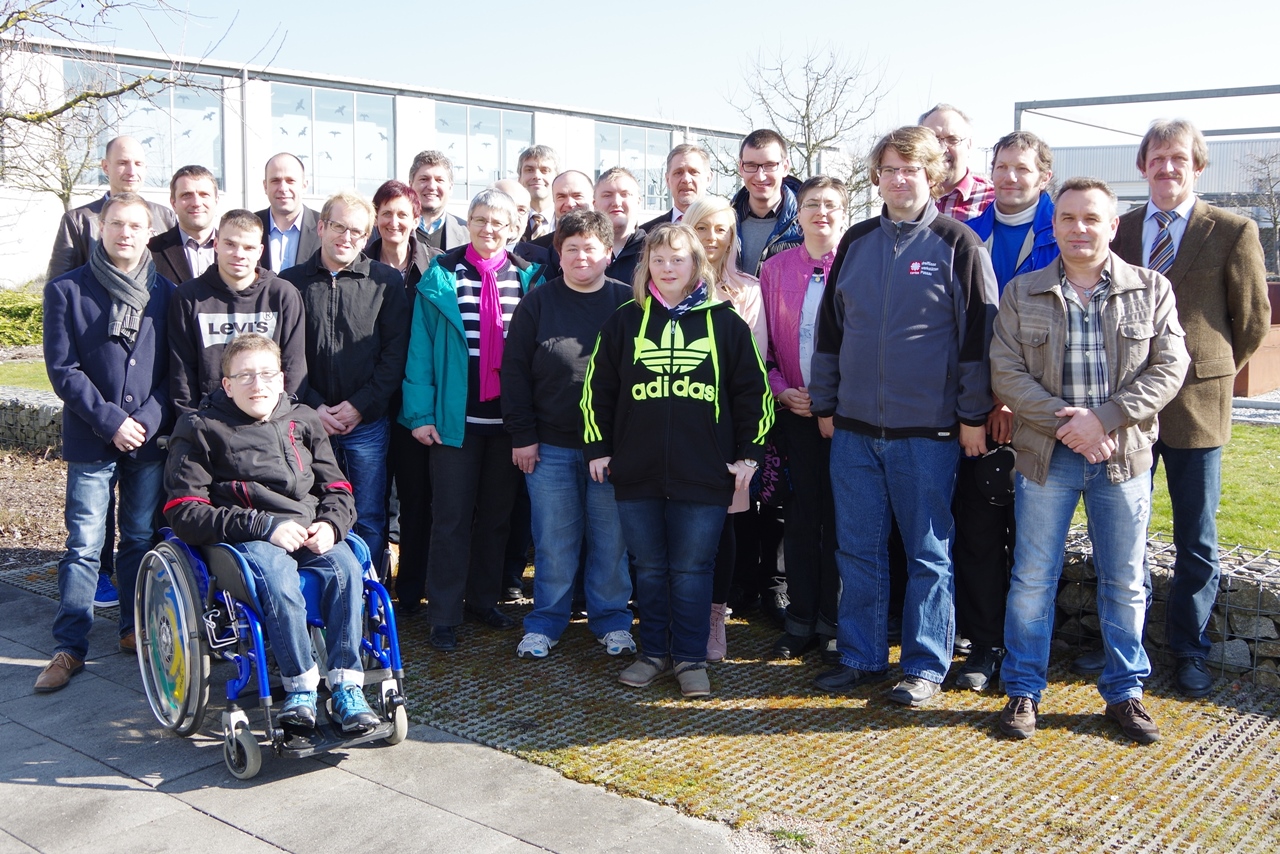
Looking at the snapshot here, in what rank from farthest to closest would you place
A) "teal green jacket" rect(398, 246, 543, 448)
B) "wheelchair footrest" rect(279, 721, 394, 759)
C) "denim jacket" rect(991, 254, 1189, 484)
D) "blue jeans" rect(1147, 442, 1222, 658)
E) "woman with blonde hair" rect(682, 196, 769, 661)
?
"teal green jacket" rect(398, 246, 543, 448), "woman with blonde hair" rect(682, 196, 769, 661), "blue jeans" rect(1147, 442, 1222, 658), "denim jacket" rect(991, 254, 1189, 484), "wheelchair footrest" rect(279, 721, 394, 759)

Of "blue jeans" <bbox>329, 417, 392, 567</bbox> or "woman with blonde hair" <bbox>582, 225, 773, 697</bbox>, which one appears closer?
"woman with blonde hair" <bbox>582, 225, 773, 697</bbox>

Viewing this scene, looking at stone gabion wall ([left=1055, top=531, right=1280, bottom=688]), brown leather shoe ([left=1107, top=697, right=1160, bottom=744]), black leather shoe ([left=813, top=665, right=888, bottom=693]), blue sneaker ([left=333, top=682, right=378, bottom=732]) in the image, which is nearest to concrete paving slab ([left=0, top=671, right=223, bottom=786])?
blue sneaker ([left=333, top=682, right=378, bottom=732])

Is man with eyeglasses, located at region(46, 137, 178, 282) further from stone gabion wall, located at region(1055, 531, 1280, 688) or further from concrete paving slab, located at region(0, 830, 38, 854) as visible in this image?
stone gabion wall, located at region(1055, 531, 1280, 688)

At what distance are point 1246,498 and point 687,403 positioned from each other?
4.35 metres

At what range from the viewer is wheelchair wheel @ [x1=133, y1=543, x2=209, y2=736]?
3826 mm

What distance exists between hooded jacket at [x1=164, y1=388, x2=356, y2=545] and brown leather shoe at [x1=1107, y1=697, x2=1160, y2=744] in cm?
300

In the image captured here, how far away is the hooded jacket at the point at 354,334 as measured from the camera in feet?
16.4

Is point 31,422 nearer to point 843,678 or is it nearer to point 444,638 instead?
point 444,638

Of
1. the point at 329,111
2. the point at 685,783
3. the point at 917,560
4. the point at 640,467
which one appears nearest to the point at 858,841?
the point at 685,783

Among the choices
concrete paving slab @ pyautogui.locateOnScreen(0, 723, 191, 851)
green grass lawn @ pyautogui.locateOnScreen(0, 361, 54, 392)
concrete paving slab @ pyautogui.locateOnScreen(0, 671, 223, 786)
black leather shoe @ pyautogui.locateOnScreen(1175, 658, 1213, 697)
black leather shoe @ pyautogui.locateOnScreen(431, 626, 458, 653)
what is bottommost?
concrete paving slab @ pyautogui.locateOnScreen(0, 723, 191, 851)

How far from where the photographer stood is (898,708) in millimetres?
4312

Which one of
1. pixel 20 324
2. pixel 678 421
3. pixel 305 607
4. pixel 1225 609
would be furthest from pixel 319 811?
pixel 20 324

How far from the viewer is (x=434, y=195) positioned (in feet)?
20.4

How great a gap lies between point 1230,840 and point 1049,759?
0.67 meters
